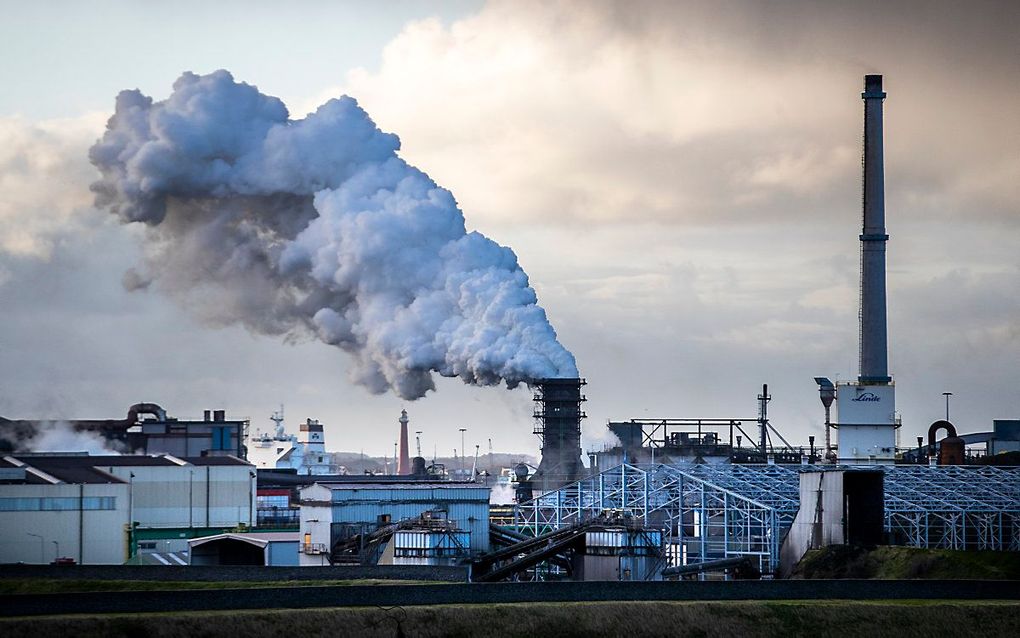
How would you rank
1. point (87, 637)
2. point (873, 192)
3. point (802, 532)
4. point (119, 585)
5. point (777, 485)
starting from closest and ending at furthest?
point (87, 637), point (119, 585), point (802, 532), point (777, 485), point (873, 192)

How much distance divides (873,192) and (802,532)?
54.8m

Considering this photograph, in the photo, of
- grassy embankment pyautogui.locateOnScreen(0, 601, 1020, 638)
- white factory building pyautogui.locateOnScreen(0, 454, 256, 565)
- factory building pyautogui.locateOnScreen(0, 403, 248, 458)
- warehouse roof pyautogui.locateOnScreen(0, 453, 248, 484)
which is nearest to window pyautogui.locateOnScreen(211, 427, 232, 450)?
factory building pyautogui.locateOnScreen(0, 403, 248, 458)

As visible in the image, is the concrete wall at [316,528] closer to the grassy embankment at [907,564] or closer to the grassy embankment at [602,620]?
the grassy embankment at [907,564]

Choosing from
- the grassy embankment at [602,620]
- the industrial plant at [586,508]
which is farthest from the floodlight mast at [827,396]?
the grassy embankment at [602,620]

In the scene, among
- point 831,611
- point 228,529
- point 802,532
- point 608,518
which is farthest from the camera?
point 228,529

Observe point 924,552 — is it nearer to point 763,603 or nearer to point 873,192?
point 763,603

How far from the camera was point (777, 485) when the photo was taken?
91562 mm

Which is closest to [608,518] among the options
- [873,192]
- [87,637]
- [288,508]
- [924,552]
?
[924,552]

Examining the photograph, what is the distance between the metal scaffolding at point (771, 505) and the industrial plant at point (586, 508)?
0.23 metres

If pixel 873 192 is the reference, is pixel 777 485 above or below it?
below

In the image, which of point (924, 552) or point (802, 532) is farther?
point (802, 532)

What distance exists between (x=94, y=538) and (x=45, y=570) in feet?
100

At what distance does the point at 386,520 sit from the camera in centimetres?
8681

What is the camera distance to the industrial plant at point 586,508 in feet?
256
